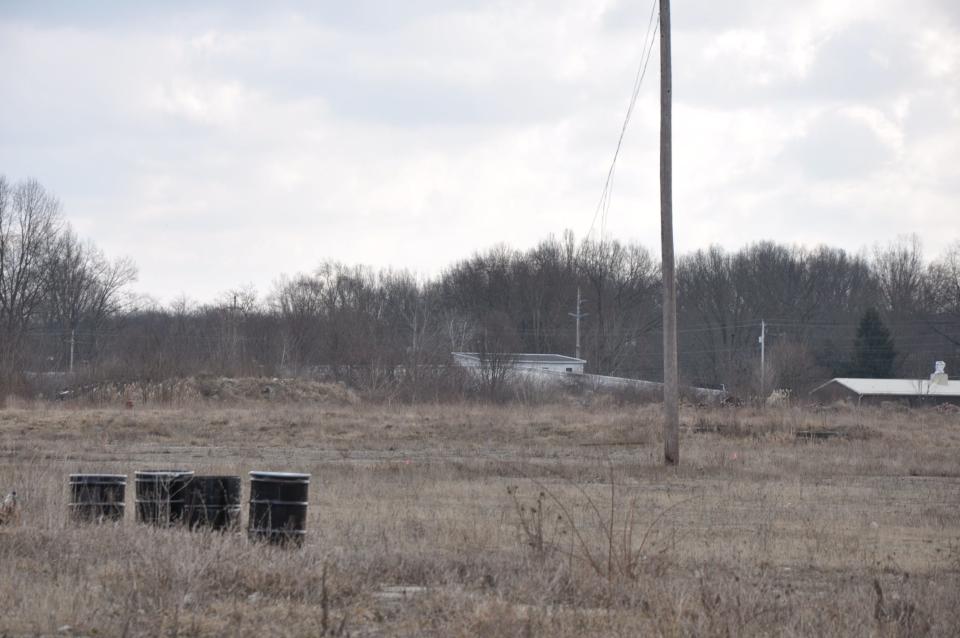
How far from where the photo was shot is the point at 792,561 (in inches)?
397

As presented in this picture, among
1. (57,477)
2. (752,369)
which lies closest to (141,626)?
(57,477)

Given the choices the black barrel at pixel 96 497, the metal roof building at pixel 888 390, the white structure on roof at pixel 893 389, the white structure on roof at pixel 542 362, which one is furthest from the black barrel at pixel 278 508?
the white structure on roof at pixel 893 389

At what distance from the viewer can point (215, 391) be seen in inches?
1683

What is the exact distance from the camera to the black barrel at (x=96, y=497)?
10.1 metres

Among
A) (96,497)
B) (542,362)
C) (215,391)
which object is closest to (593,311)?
(542,362)

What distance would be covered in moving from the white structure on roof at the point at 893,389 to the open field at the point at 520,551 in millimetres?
48493

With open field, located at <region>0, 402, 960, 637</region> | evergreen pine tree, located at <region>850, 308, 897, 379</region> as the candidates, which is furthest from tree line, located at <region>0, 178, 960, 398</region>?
open field, located at <region>0, 402, 960, 637</region>

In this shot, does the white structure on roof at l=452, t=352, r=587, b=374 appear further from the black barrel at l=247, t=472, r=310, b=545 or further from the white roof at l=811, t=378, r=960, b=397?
the black barrel at l=247, t=472, r=310, b=545

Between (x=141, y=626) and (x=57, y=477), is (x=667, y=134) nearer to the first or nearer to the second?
(x=57, y=477)

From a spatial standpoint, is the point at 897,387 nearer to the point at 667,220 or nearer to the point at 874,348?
the point at 874,348

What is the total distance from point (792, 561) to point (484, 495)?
20.2 feet

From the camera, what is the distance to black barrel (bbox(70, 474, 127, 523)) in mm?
10148

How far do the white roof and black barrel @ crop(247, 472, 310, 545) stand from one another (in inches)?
2593

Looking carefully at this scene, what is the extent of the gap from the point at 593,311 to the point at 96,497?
8601cm
